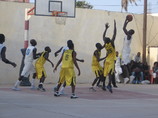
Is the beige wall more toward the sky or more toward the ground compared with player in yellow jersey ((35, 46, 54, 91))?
more toward the sky

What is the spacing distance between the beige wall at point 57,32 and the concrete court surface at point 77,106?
5.82 meters

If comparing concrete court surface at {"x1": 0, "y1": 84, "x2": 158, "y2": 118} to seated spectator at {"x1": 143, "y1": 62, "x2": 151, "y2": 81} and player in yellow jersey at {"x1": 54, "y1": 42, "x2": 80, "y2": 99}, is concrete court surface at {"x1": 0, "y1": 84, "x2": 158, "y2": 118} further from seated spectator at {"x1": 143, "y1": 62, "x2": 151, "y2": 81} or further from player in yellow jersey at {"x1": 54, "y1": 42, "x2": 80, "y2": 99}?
seated spectator at {"x1": 143, "y1": 62, "x2": 151, "y2": 81}

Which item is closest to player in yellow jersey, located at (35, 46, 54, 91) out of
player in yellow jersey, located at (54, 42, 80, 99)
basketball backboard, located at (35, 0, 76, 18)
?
player in yellow jersey, located at (54, 42, 80, 99)

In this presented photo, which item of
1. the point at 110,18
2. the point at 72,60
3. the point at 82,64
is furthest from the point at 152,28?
the point at 72,60

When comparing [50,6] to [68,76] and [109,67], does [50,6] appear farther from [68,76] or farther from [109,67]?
[68,76]

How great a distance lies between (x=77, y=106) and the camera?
1296 cm

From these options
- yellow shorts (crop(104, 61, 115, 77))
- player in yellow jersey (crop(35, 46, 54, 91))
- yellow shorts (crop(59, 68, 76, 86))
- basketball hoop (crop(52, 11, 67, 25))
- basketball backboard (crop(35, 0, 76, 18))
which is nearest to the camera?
yellow shorts (crop(59, 68, 76, 86))

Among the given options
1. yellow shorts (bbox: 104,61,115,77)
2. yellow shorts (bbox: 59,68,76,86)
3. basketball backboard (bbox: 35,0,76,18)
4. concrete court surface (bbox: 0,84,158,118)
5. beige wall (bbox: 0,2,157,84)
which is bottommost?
concrete court surface (bbox: 0,84,158,118)

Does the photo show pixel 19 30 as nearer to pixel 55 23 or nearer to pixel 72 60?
pixel 55 23

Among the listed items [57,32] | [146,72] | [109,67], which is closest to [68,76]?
[109,67]

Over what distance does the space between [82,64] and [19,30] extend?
406 centimetres

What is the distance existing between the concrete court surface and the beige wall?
582 centimetres

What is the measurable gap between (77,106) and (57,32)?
36.9ft

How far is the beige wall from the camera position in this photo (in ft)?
73.2
